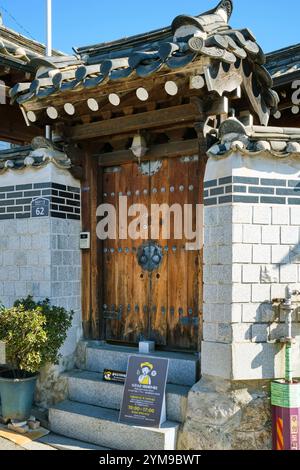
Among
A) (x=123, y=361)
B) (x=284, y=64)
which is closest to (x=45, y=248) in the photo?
(x=123, y=361)

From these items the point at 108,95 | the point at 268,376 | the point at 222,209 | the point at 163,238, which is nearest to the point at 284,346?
the point at 268,376

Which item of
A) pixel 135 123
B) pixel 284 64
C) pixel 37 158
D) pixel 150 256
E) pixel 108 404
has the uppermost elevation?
pixel 284 64

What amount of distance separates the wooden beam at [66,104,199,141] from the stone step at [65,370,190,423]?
9.83ft

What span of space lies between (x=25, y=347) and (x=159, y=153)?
2.78 metres

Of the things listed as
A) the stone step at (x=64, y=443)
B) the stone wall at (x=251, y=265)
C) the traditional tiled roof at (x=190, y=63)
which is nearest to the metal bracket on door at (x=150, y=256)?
the stone wall at (x=251, y=265)

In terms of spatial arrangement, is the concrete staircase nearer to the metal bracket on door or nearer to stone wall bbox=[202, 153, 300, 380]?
stone wall bbox=[202, 153, 300, 380]

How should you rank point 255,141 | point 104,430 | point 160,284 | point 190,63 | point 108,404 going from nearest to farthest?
point 190,63 < point 255,141 < point 104,430 < point 108,404 < point 160,284

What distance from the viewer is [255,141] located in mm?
4582

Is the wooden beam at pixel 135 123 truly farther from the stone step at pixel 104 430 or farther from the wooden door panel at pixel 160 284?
the stone step at pixel 104 430

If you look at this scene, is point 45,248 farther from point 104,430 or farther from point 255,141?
point 255,141

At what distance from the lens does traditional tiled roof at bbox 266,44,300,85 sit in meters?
6.50

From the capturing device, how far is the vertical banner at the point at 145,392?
15.1ft
